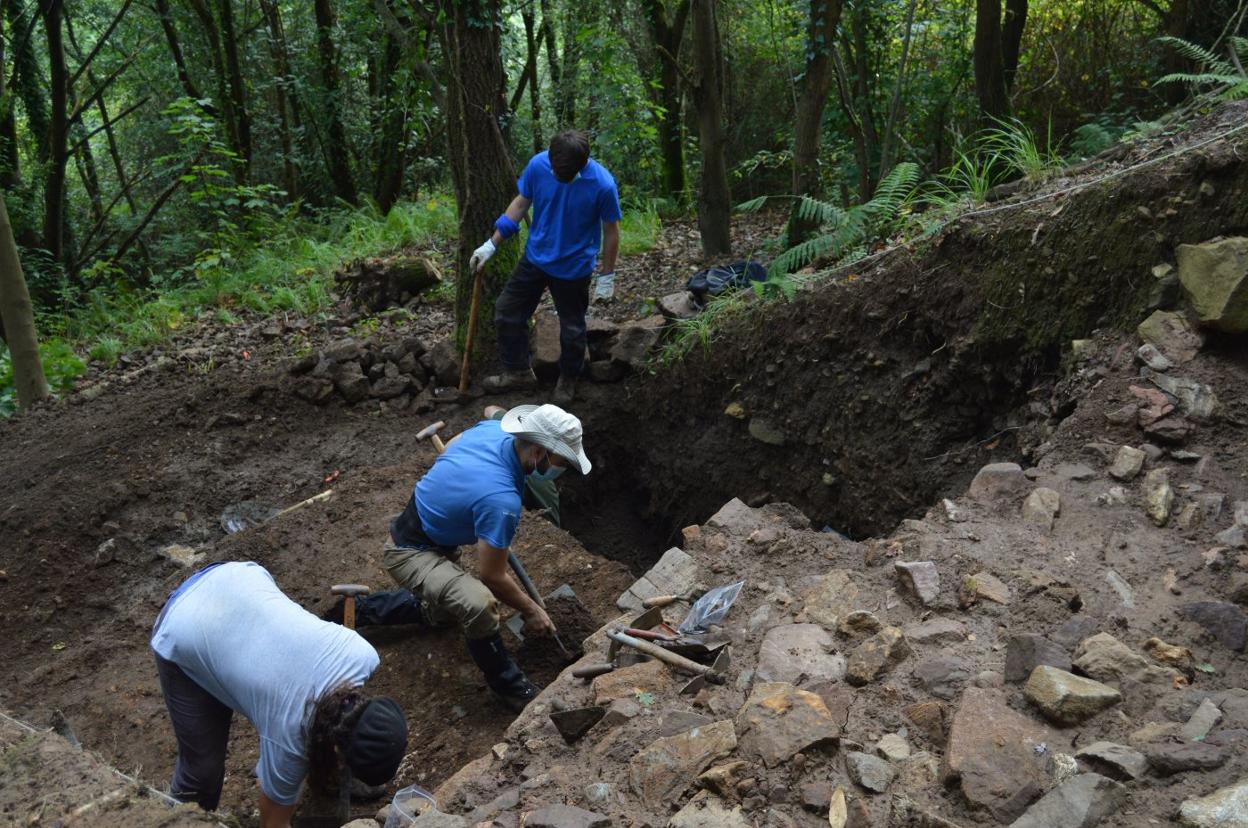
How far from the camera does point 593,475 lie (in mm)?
6270

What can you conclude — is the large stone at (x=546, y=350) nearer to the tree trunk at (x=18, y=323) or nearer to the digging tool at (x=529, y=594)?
the digging tool at (x=529, y=594)

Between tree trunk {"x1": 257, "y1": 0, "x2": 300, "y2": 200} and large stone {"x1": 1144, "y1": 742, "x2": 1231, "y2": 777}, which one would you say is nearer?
large stone {"x1": 1144, "y1": 742, "x2": 1231, "y2": 777}

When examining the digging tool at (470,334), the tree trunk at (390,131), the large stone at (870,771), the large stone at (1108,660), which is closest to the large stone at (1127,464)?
the large stone at (1108,660)

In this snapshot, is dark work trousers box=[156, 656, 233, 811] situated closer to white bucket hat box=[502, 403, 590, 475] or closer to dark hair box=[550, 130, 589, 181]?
white bucket hat box=[502, 403, 590, 475]

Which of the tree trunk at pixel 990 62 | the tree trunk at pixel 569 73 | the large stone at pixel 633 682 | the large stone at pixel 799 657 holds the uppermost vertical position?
the tree trunk at pixel 569 73

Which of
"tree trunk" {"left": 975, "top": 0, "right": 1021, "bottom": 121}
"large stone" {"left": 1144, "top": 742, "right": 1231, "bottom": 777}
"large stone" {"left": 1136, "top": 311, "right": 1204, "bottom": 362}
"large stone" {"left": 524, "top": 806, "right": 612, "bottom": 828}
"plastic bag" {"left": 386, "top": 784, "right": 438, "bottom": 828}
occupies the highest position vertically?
"tree trunk" {"left": 975, "top": 0, "right": 1021, "bottom": 121}

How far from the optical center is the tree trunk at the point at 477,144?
5.94m

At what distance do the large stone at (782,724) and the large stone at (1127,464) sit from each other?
1732mm

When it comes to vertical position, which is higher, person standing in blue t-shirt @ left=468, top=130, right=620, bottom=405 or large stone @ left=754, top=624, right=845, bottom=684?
person standing in blue t-shirt @ left=468, top=130, right=620, bottom=405

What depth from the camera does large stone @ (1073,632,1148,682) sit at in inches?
95.6

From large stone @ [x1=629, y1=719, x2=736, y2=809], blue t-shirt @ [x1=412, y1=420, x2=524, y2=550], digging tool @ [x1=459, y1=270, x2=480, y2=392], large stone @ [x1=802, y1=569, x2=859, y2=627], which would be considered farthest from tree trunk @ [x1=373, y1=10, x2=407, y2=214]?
large stone @ [x1=629, y1=719, x2=736, y2=809]

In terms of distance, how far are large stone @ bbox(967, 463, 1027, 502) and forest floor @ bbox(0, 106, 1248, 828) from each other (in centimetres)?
6

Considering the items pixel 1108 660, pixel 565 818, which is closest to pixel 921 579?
pixel 1108 660

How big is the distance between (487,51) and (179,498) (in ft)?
12.0
